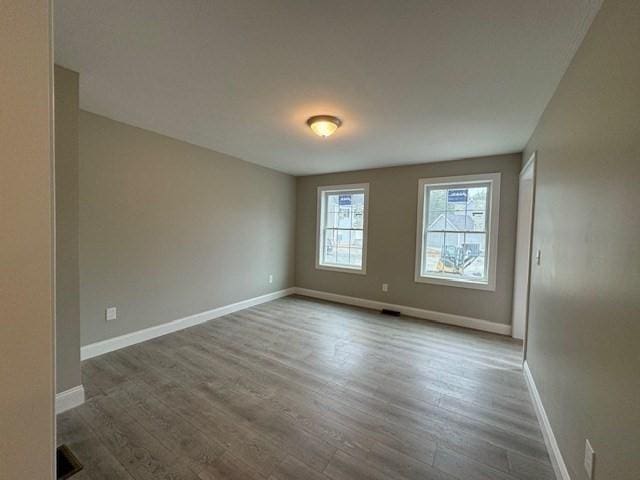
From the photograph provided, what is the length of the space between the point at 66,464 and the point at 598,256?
296cm

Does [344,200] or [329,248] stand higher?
[344,200]

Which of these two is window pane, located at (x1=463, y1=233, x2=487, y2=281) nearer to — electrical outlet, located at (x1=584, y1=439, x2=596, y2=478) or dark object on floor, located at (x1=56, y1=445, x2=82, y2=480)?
electrical outlet, located at (x1=584, y1=439, x2=596, y2=478)

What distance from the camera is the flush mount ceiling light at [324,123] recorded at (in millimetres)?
2619

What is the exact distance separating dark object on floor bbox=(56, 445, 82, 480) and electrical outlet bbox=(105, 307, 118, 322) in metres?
1.45

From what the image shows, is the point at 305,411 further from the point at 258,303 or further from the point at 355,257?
the point at 355,257

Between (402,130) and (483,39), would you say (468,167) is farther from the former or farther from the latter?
(483,39)

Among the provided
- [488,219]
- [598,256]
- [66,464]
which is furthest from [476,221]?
[66,464]

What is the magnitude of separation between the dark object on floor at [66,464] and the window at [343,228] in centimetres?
401

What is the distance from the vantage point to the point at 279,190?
514 cm

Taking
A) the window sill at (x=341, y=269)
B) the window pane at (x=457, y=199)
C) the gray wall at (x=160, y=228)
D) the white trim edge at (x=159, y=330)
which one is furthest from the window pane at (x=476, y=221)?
the white trim edge at (x=159, y=330)

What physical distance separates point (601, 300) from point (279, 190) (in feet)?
15.0

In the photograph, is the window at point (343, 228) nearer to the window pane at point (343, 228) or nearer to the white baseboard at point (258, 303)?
the window pane at point (343, 228)

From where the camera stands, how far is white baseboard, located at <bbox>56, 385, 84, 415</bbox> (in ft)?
6.45

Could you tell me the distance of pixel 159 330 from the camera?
10.8 ft
